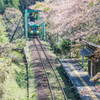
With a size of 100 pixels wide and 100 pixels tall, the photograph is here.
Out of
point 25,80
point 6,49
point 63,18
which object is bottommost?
point 25,80

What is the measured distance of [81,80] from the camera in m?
13.1

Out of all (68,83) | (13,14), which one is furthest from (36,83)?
(13,14)

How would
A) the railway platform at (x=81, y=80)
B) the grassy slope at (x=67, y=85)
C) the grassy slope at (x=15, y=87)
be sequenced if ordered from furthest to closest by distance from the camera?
the grassy slope at (x=67, y=85) < the railway platform at (x=81, y=80) < the grassy slope at (x=15, y=87)

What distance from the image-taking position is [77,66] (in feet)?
55.6

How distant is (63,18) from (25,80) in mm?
5121

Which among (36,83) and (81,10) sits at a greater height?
(81,10)

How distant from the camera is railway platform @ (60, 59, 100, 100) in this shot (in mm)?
10397

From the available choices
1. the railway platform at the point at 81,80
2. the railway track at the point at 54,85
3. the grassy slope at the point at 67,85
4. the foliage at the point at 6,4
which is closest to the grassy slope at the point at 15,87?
the railway track at the point at 54,85

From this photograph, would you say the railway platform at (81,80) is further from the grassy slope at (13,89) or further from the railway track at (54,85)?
the grassy slope at (13,89)

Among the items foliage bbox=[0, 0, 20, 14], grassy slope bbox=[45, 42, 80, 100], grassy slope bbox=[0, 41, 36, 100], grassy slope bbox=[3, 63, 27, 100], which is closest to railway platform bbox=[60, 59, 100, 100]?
grassy slope bbox=[45, 42, 80, 100]

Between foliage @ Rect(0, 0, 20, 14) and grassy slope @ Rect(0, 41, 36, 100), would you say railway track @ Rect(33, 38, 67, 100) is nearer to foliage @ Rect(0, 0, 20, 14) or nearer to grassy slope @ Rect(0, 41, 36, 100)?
grassy slope @ Rect(0, 41, 36, 100)

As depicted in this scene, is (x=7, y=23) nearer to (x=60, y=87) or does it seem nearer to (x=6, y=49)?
(x=6, y=49)

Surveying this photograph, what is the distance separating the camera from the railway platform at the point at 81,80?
10397 millimetres

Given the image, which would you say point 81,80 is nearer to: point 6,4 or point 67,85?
point 67,85
